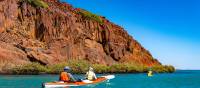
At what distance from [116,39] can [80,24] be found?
15.6m

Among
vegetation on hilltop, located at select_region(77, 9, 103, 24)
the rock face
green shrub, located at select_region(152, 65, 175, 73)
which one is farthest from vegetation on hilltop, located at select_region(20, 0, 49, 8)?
green shrub, located at select_region(152, 65, 175, 73)

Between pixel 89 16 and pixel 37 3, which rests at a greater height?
pixel 37 3

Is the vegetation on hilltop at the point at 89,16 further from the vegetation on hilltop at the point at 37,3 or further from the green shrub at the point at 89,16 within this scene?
the vegetation on hilltop at the point at 37,3

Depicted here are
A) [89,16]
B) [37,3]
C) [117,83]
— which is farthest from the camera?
[89,16]

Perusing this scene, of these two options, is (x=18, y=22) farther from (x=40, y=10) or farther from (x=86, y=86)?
(x=86, y=86)

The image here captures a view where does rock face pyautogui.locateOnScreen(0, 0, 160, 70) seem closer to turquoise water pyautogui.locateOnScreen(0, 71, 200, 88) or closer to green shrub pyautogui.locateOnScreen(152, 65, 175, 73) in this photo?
green shrub pyautogui.locateOnScreen(152, 65, 175, 73)

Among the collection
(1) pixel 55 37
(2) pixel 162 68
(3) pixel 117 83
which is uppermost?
(1) pixel 55 37

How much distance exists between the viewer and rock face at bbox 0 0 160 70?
11100 centimetres

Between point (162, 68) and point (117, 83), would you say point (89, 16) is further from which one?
point (117, 83)

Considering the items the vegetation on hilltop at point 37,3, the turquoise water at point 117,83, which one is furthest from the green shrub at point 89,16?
the turquoise water at point 117,83

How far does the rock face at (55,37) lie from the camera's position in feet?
364

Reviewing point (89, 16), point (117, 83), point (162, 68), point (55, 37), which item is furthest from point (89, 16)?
point (117, 83)

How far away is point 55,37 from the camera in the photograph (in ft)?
405

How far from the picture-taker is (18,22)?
394 ft
